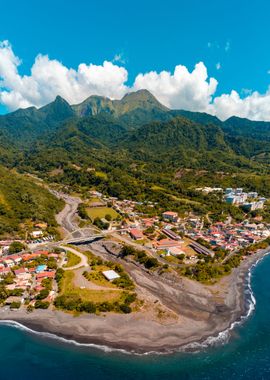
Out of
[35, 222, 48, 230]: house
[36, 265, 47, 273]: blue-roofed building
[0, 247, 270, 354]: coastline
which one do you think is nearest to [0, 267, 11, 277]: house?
[36, 265, 47, 273]: blue-roofed building

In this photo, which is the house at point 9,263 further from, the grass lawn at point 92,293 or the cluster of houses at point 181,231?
the cluster of houses at point 181,231

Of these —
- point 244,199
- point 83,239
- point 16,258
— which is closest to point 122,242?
point 83,239

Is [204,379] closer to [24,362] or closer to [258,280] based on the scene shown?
[24,362]

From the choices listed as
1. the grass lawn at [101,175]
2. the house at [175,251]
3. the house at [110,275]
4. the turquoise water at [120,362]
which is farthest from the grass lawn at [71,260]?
the grass lawn at [101,175]

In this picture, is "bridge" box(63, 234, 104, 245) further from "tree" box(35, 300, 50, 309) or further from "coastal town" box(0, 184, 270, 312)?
"tree" box(35, 300, 50, 309)

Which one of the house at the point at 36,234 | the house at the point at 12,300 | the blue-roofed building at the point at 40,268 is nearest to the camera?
the house at the point at 12,300

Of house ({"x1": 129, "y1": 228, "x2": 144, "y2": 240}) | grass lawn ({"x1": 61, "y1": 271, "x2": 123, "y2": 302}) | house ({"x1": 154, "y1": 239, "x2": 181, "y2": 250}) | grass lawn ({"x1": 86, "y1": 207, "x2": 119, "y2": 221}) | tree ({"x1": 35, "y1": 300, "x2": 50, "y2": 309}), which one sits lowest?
tree ({"x1": 35, "y1": 300, "x2": 50, "y2": 309})
